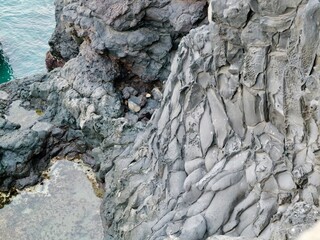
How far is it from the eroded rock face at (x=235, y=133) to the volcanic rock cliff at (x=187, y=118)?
2 cm

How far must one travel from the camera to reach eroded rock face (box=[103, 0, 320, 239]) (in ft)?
22.7

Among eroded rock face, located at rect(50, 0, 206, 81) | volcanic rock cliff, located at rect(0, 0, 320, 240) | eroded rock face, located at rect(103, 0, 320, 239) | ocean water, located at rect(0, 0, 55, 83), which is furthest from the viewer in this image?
ocean water, located at rect(0, 0, 55, 83)

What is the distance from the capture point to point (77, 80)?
13.0 meters

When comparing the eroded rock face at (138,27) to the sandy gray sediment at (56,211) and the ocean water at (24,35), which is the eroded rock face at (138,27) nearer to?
the sandy gray sediment at (56,211)

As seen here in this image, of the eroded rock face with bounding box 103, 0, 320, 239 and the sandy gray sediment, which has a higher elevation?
the eroded rock face with bounding box 103, 0, 320, 239

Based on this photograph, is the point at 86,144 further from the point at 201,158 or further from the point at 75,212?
the point at 201,158

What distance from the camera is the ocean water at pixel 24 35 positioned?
19.8m

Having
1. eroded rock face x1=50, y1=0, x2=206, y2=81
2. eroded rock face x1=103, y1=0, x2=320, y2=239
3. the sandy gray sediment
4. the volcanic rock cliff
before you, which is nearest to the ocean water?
the volcanic rock cliff

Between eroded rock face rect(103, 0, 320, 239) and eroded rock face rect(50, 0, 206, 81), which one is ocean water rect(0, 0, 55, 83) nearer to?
eroded rock face rect(50, 0, 206, 81)

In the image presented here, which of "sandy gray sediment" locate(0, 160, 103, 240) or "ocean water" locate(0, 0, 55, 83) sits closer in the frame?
"sandy gray sediment" locate(0, 160, 103, 240)

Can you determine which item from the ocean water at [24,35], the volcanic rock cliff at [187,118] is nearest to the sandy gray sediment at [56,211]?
the volcanic rock cliff at [187,118]

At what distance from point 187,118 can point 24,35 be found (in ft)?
45.3

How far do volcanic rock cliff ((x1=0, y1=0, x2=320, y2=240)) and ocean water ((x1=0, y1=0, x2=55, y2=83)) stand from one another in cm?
580

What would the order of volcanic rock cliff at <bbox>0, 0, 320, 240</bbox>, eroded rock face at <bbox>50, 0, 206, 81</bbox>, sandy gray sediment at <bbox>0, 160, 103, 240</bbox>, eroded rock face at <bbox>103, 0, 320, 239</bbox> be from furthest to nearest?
eroded rock face at <bbox>50, 0, 206, 81</bbox> → sandy gray sediment at <bbox>0, 160, 103, 240</bbox> → volcanic rock cliff at <bbox>0, 0, 320, 240</bbox> → eroded rock face at <bbox>103, 0, 320, 239</bbox>
